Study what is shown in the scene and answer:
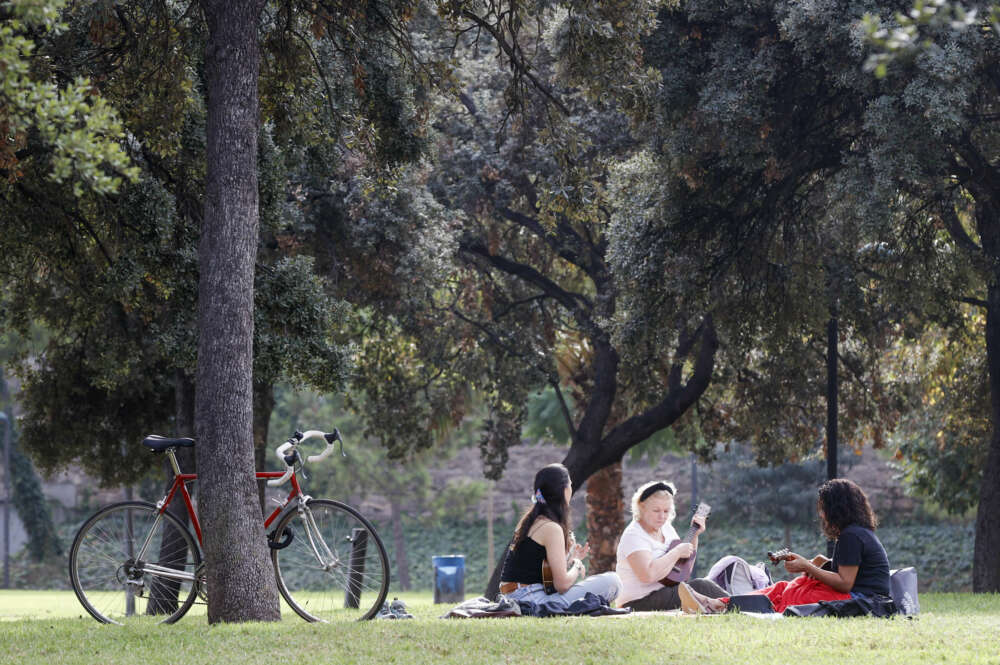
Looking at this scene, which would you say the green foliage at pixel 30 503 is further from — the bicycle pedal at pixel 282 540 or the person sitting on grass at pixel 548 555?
the person sitting on grass at pixel 548 555

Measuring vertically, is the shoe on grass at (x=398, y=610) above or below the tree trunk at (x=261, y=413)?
below

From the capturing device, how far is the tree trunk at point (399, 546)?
3462 cm

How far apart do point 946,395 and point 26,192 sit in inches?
551

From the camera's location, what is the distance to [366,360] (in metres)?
18.0

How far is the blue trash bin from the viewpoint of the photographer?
14391 mm

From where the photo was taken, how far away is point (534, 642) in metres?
6.23

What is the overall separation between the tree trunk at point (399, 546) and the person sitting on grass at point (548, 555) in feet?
90.0

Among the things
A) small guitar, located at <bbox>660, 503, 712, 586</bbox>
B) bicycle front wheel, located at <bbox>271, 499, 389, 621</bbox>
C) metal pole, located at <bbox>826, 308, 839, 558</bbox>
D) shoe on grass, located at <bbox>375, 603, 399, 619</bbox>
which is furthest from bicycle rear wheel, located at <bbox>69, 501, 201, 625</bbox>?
metal pole, located at <bbox>826, 308, 839, 558</bbox>

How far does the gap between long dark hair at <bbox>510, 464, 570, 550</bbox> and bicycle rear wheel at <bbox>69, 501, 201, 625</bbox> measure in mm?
2137

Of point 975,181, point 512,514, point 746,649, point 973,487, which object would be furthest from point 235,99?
point 512,514

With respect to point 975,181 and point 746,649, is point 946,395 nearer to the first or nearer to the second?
point 975,181

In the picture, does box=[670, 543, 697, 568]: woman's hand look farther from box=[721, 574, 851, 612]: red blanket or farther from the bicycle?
the bicycle

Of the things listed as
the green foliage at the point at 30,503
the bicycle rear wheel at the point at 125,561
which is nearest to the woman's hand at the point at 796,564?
the bicycle rear wheel at the point at 125,561

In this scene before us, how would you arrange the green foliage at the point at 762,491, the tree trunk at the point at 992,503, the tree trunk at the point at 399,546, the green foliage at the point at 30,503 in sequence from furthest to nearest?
the tree trunk at the point at 399,546 → the green foliage at the point at 30,503 → the green foliage at the point at 762,491 → the tree trunk at the point at 992,503
